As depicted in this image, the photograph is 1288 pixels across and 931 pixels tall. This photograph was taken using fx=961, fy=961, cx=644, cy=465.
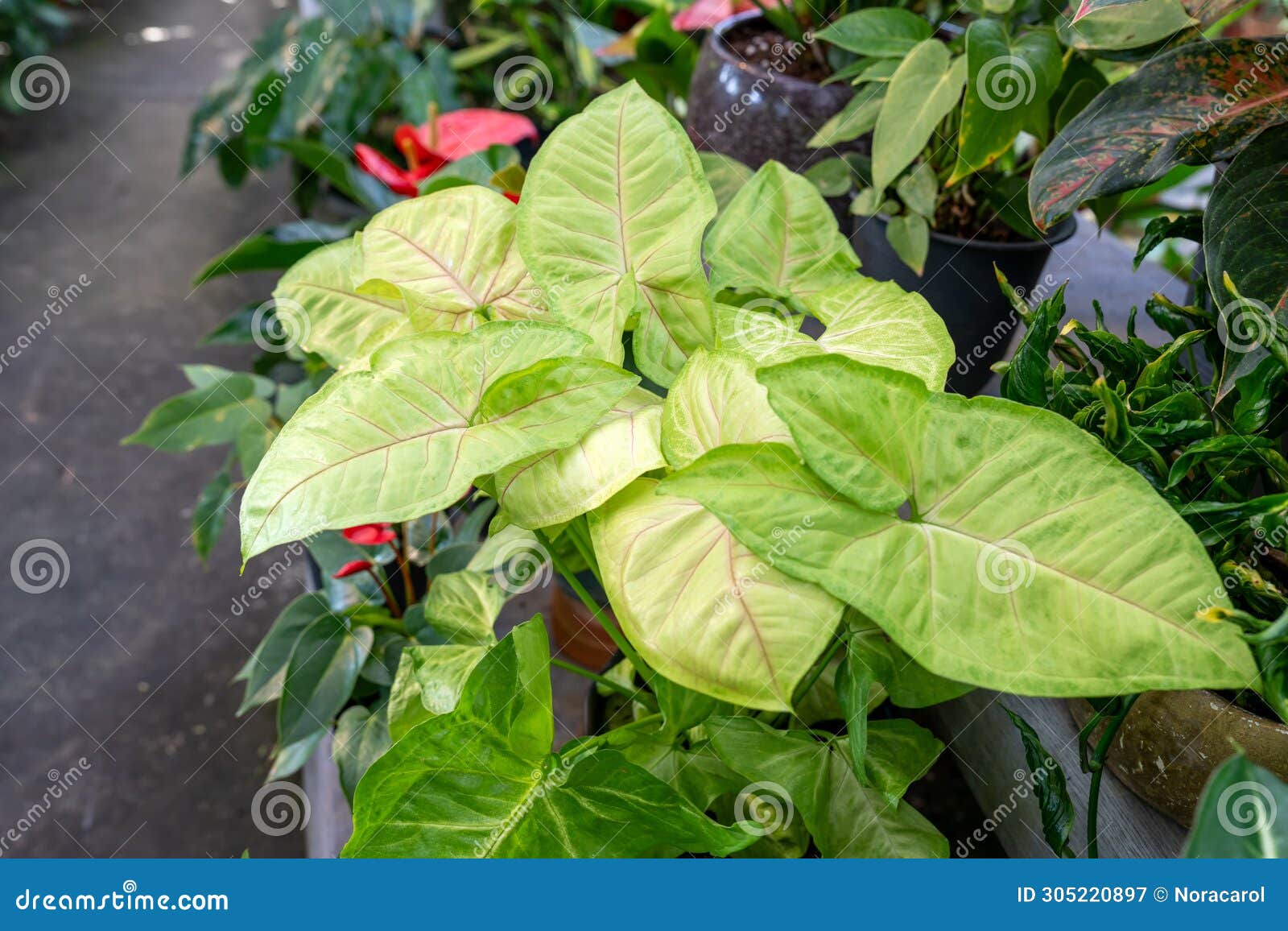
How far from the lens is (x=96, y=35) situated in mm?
3719

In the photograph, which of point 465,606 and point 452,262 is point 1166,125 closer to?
point 452,262

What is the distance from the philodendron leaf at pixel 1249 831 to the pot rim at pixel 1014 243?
688 millimetres

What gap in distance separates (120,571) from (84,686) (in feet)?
0.85

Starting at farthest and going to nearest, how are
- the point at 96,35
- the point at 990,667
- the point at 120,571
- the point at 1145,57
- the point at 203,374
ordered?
1. the point at 96,35
2. the point at 120,571
3. the point at 203,374
4. the point at 1145,57
5. the point at 990,667

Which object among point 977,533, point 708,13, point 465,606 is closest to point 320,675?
point 465,606

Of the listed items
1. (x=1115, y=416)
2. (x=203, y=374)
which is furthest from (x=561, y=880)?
(x=203, y=374)

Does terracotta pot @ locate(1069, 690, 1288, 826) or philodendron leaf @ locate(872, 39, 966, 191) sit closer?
terracotta pot @ locate(1069, 690, 1288, 826)

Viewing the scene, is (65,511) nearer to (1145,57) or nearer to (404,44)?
(404,44)

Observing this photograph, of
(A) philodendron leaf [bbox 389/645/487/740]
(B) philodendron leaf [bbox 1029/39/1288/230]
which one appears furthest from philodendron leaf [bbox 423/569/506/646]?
(B) philodendron leaf [bbox 1029/39/1288/230]

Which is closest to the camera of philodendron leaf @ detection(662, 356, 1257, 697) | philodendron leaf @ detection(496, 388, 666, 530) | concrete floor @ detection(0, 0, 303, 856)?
philodendron leaf @ detection(662, 356, 1257, 697)

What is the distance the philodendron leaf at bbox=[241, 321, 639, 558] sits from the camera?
49 centimetres

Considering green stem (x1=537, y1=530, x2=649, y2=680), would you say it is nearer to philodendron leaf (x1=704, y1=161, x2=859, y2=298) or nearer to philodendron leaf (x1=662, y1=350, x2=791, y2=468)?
philodendron leaf (x1=662, y1=350, x2=791, y2=468)

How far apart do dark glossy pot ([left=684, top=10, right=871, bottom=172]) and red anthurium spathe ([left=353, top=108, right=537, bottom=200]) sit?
10.9 inches

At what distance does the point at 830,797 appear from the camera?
2.00ft
